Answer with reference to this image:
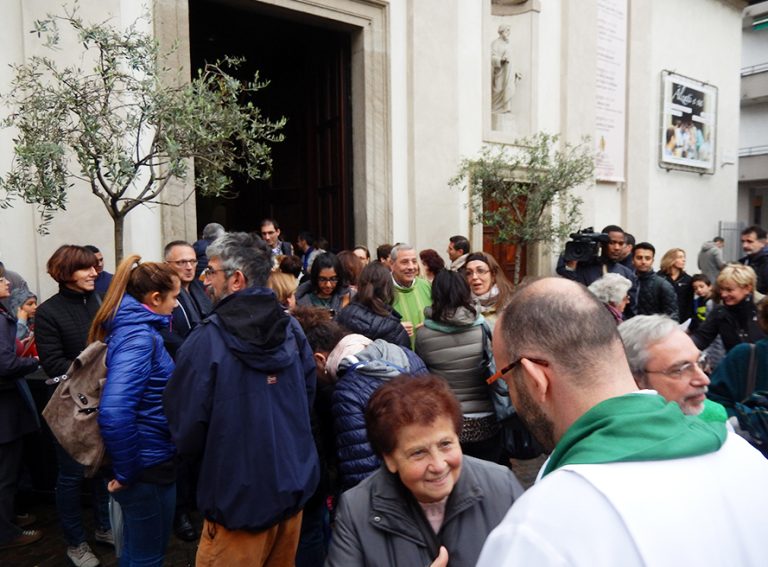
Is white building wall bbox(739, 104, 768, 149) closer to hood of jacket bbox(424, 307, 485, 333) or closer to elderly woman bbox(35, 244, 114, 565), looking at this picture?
hood of jacket bbox(424, 307, 485, 333)

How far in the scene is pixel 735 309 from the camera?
4574mm

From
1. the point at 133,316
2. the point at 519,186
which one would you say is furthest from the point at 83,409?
the point at 519,186

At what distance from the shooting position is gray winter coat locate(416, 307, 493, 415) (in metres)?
3.53

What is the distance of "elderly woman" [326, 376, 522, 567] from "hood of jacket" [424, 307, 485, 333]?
57.6 inches

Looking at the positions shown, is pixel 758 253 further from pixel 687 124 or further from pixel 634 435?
pixel 687 124

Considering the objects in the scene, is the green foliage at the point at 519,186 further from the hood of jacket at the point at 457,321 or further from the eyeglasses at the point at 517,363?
the eyeglasses at the point at 517,363

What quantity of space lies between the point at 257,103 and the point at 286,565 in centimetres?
1219

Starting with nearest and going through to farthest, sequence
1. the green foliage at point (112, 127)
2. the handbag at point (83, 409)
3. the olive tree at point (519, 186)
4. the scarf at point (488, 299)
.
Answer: the handbag at point (83, 409) → the green foliage at point (112, 127) → the scarf at point (488, 299) → the olive tree at point (519, 186)

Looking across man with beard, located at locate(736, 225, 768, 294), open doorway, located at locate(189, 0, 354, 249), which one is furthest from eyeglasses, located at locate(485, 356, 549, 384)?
open doorway, located at locate(189, 0, 354, 249)

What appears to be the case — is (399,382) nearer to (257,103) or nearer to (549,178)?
(549,178)

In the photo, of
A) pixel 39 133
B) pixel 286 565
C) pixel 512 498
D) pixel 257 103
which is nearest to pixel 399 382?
pixel 512 498

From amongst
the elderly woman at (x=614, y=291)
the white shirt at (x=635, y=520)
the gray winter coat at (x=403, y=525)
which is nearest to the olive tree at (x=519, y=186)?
the elderly woman at (x=614, y=291)

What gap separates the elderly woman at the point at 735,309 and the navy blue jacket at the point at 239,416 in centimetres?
360

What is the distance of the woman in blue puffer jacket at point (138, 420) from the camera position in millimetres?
2564
